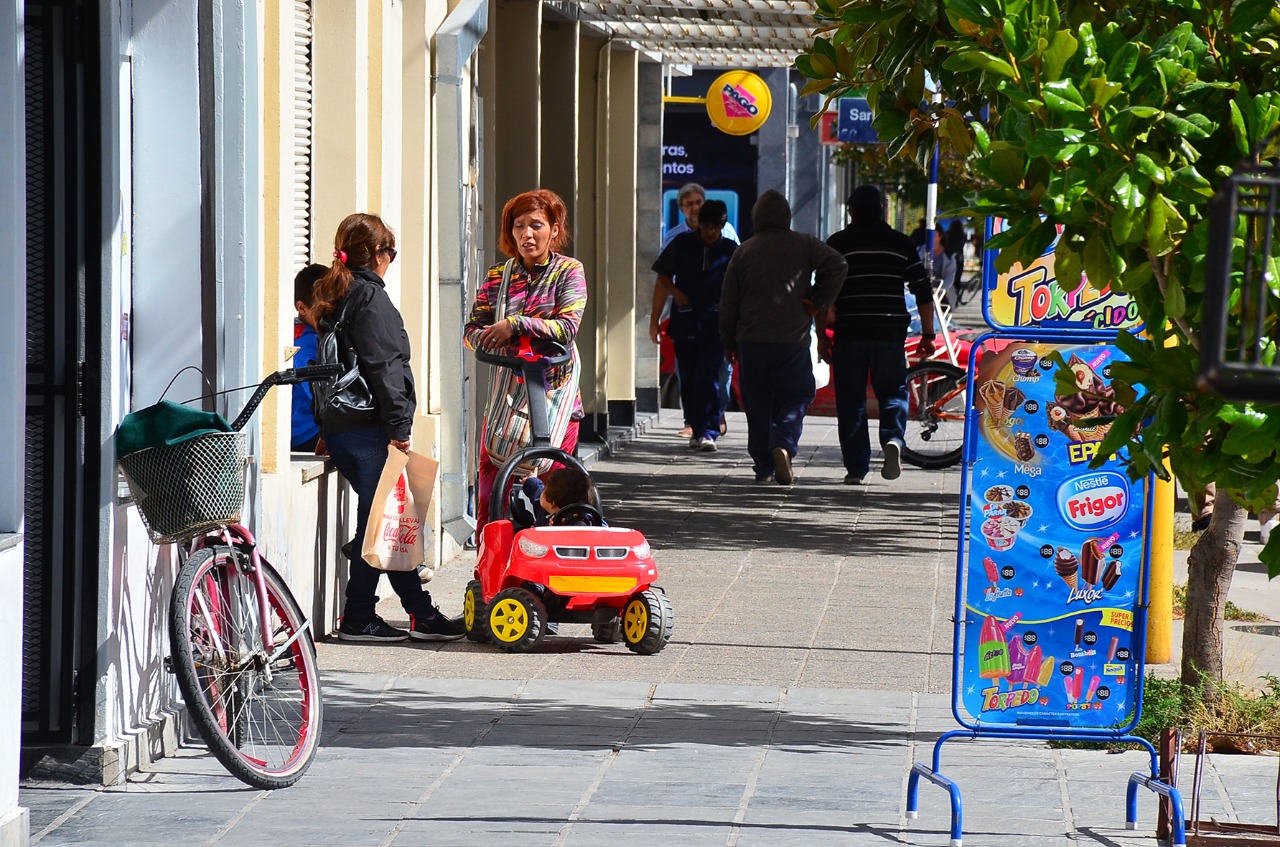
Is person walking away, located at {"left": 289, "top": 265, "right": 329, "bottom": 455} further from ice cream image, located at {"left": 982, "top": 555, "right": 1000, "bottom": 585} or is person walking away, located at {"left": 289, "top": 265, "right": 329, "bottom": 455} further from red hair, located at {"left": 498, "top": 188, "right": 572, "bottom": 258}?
ice cream image, located at {"left": 982, "top": 555, "right": 1000, "bottom": 585}

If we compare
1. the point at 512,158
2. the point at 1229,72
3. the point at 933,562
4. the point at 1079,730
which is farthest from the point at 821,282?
the point at 1229,72

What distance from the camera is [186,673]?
5371 millimetres

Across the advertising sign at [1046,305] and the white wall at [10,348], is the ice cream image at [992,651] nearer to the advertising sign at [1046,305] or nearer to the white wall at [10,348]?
the advertising sign at [1046,305]

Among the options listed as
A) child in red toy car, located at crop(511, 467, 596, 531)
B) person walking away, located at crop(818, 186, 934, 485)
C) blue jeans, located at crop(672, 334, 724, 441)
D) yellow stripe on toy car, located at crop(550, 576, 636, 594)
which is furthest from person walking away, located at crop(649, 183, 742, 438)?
yellow stripe on toy car, located at crop(550, 576, 636, 594)

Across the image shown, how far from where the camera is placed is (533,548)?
7.66 m

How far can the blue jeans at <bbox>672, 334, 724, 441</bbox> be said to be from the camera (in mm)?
15844

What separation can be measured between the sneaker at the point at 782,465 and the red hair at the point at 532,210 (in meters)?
5.26

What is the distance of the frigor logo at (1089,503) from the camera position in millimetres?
5547

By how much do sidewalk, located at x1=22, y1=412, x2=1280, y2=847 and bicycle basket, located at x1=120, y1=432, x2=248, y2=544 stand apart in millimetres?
783

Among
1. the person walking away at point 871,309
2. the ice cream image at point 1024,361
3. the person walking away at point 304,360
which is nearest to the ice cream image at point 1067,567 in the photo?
the ice cream image at point 1024,361

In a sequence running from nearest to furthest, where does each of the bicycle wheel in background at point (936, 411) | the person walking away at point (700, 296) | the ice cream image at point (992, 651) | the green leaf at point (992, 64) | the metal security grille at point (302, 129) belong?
the green leaf at point (992, 64)
the ice cream image at point (992, 651)
the metal security grille at point (302, 129)
the bicycle wheel in background at point (936, 411)
the person walking away at point (700, 296)

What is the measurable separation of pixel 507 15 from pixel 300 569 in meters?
6.64

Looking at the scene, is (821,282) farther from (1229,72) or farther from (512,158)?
(1229,72)

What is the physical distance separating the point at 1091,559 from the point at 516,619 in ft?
9.36
